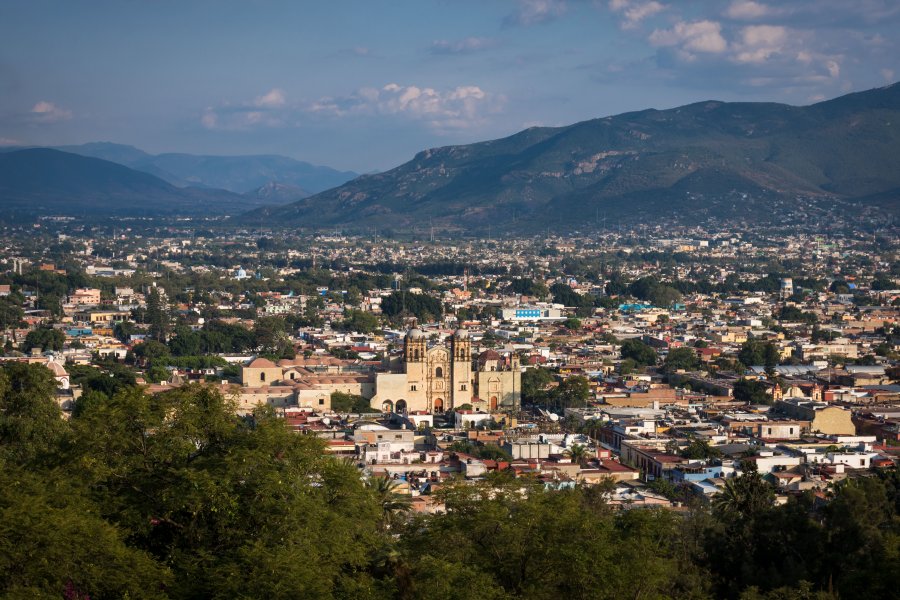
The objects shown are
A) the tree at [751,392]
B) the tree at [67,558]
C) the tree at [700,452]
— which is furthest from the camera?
the tree at [751,392]

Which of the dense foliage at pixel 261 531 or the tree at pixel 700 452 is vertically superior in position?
the dense foliage at pixel 261 531

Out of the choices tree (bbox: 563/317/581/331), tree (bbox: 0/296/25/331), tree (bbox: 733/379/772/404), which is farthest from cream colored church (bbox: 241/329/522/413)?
tree (bbox: 563/317/581/331)

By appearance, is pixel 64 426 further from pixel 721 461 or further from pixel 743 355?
pixel 743 355

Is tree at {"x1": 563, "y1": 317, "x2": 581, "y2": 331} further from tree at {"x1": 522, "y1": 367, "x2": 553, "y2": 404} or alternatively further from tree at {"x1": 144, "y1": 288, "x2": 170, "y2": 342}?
tree at {"x1": 522, "y1": 367, "x2": 553, "y2": 404}

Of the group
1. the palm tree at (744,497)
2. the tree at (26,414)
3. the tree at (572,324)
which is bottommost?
the tree at (572,324)

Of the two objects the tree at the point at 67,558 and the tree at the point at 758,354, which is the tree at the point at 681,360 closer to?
the tree at the point at 758,354

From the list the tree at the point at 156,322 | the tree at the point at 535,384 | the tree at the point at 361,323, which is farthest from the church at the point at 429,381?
the tree at the point at 361,323

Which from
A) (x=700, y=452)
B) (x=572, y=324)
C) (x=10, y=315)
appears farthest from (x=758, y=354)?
(x=10, y=315)
